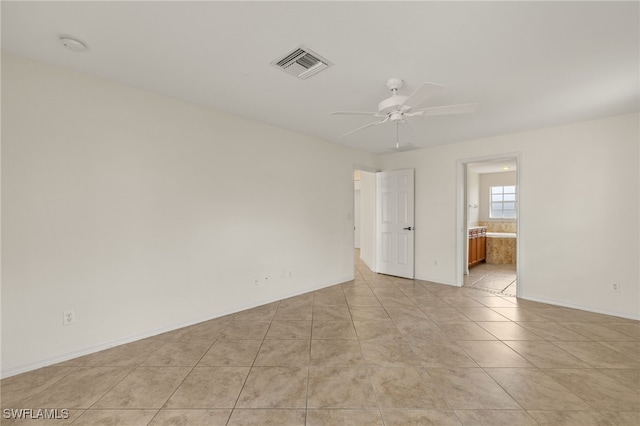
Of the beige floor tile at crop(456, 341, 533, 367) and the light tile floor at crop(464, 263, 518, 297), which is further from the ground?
the beige floor tile at crop(456, 341, 533, 367)

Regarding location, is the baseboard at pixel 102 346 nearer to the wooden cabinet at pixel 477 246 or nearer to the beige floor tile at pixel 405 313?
the beige floor tile at pixel 405 313

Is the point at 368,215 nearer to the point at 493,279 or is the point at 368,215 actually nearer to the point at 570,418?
the point at 493,279

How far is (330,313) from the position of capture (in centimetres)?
358

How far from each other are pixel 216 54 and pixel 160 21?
0.44m

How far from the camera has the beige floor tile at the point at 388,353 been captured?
2.39m

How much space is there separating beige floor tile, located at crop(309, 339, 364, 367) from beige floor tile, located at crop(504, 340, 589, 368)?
61.8 inches

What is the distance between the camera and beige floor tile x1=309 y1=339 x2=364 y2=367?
7.89 feet

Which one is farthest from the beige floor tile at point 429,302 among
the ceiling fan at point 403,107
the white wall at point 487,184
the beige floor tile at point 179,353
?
the white wall at point 487,184

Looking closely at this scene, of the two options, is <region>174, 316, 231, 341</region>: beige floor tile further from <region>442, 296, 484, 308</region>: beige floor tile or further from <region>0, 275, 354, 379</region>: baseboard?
<region>442, 296, 484, 308</region>: beige floor tile

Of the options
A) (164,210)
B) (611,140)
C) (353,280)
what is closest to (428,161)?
(611,140)

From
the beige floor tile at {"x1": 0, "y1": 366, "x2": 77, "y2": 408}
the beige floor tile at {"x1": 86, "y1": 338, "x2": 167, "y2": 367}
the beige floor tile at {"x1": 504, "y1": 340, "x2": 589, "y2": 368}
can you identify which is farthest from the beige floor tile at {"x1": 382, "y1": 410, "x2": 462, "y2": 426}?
the beige floor tile at {"x1": 0, "y1": 366, "x2": 77, "y2": 408}

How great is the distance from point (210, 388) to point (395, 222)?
4464 mm

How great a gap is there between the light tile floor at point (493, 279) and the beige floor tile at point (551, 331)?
4.02 feet

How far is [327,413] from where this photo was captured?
5.87 ft
